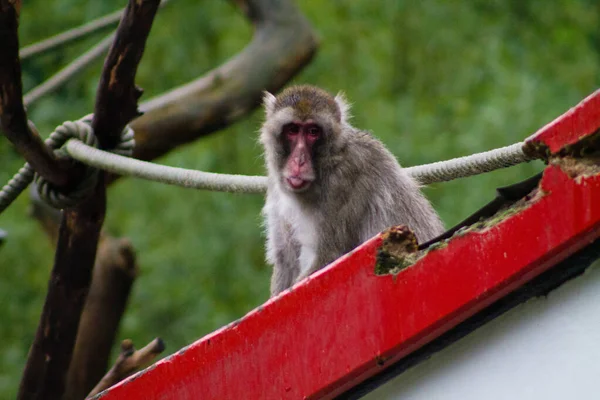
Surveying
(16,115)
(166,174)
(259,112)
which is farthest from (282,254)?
(259,112)

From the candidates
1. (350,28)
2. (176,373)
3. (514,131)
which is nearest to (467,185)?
(514,131)

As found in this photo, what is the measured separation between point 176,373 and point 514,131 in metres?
6.05

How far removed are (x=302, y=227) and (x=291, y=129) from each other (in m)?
0.39

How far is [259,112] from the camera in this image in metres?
9.59

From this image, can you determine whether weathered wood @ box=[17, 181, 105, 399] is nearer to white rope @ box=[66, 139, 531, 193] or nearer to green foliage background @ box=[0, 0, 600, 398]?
white rope @ box=[66, 139, 531, 193]

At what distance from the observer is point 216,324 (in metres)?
8.88

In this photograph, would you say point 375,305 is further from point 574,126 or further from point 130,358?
point 130,358

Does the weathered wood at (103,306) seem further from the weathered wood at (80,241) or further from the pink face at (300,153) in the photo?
the pink face at (300,153)

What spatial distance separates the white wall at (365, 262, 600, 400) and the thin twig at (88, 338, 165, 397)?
6.18ft

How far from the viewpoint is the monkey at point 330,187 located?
13.8 ft

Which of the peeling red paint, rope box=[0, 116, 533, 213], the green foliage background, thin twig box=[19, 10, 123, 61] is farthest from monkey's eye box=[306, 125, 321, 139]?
the green foliage background

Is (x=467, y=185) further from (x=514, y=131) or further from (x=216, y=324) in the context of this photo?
(x=216, y=324)

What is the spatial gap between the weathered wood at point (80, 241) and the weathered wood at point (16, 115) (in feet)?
0.51

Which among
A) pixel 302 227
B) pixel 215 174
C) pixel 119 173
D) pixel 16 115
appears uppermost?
pixel 16 115
